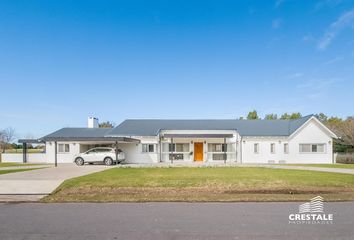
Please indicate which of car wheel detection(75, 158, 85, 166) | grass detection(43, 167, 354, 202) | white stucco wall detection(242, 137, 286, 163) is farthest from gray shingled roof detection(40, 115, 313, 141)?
grass detection(43, 167, 354, 202)

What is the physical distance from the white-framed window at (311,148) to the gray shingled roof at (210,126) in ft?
6.35

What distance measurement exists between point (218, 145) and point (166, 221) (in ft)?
79.9

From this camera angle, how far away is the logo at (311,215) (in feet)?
21.8

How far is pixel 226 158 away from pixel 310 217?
75.9 ft

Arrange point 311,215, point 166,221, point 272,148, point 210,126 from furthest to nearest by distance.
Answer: point 210,126 < point 272,148 < point 311,215 < point 166,221

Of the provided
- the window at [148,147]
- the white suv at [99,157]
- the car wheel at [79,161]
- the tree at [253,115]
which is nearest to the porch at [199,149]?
the window at [148,147]

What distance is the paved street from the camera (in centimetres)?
564

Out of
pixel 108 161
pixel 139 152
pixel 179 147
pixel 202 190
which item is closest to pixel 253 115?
pixel 179 147

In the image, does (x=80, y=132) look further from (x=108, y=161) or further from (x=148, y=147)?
(x=108, y=161)

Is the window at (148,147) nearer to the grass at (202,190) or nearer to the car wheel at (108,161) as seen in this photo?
the car wheel at (108,161)

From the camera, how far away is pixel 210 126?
32.4 metres

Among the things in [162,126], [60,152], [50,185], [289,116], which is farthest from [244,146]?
[289,116]

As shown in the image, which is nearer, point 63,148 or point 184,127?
point 63,148

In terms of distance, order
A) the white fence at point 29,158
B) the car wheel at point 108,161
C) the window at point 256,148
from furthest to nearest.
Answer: the white fence at point 29,158 → the window at point 256,148 → the car wheel at point 108,161
